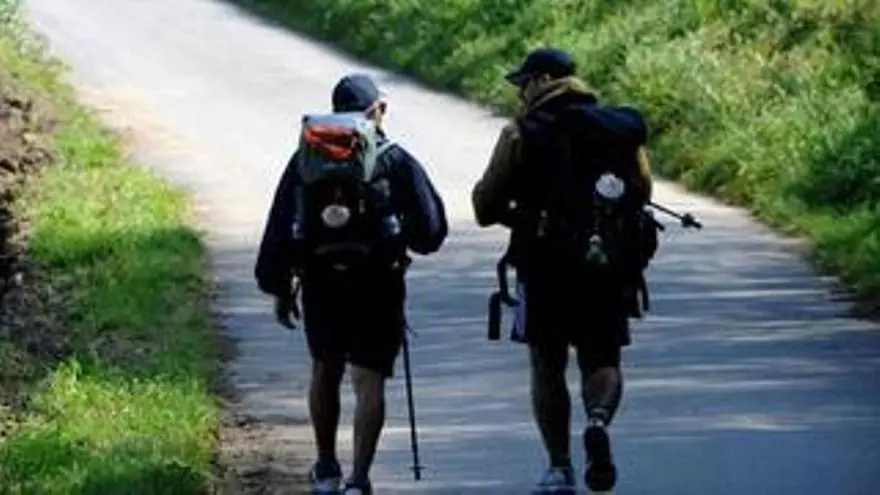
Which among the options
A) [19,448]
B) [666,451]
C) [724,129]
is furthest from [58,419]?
[724,129]

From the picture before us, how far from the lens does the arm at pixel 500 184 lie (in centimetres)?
996

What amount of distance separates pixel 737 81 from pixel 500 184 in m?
16.5

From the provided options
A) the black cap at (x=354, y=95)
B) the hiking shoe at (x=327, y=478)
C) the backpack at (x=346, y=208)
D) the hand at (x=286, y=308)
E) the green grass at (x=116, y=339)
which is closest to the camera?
the backpack at (x=346, y=208)

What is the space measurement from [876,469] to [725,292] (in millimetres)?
6536

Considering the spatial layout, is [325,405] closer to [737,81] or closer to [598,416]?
[598,416]

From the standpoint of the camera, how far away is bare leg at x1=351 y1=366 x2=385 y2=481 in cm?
1005

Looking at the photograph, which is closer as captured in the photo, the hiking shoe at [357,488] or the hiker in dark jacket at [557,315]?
the hiker in dark jacket at [557,315]

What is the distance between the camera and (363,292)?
32.5ft

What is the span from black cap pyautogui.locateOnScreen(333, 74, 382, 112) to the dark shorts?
0.95 metres

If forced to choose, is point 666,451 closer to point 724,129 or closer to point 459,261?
point 459,261

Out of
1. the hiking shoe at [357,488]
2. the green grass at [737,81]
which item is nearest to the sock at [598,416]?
the hiking shoe at [357,488]

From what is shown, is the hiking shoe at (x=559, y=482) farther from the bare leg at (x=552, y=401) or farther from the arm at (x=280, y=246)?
the arm at (x=280, y=246)

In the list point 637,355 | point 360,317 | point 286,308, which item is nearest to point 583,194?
point 360,317

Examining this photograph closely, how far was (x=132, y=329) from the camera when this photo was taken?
16562 millimetres
